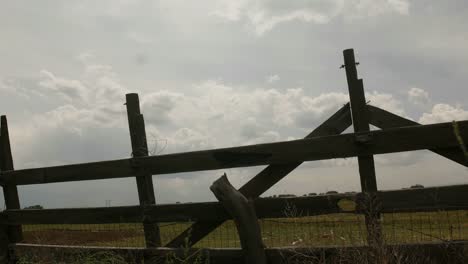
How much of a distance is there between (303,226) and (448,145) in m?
1.83

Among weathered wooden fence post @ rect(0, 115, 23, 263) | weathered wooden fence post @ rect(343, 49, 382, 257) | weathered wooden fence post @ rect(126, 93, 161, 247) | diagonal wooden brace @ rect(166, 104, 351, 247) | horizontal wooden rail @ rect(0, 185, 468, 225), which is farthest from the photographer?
weathered wooden fence post @ rect(0, 115, 23, 263)

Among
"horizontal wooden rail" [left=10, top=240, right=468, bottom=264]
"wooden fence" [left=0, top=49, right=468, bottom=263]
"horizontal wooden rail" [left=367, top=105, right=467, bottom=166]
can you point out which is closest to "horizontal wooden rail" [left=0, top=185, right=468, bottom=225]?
"wooden fence" [left=0, top=49, right=468, bottom=263]

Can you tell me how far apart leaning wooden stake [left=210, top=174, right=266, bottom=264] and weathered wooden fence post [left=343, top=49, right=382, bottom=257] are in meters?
1.09

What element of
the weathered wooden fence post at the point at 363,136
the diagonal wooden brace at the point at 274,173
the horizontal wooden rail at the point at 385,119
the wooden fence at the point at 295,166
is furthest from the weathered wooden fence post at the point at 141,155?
the horizontal wooden rail at the point at 385,119

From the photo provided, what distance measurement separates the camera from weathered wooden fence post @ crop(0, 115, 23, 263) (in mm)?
7547

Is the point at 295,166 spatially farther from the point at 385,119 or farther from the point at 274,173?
the point at 385,119

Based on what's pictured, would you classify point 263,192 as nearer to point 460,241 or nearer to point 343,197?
point 343,197

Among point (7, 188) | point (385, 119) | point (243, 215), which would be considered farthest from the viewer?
point (7, 188)

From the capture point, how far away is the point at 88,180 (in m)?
6.58

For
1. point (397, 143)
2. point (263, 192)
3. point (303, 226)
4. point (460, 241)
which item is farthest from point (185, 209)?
point (460, 241)

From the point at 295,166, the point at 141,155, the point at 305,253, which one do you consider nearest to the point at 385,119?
the point at 295,166

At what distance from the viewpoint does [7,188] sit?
7.54 m

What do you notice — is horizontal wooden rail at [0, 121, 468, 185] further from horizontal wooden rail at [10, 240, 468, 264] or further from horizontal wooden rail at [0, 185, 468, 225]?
horizontal wooden rail at [10, 240, 468, 264]

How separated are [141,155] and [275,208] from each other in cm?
196
